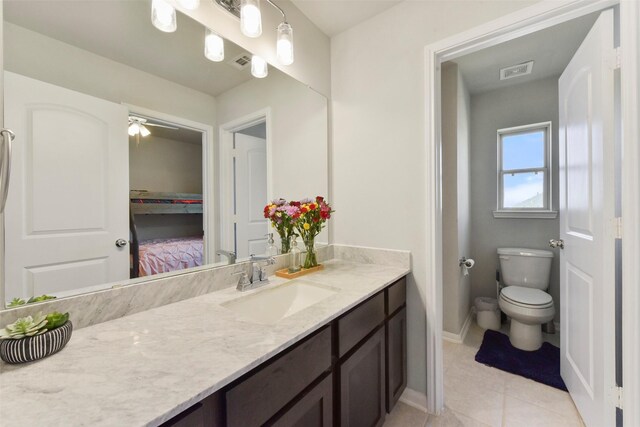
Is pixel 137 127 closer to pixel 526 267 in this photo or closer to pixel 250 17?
pixel 250 17

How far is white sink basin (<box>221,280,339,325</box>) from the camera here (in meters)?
1.17

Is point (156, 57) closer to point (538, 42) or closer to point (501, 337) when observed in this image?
point (538, 42)

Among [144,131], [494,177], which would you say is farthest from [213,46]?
[494,177]

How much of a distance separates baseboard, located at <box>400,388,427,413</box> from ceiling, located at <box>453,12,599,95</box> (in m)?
2.56

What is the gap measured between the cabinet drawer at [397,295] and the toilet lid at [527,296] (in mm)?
1206

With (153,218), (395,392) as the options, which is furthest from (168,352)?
(395,392)

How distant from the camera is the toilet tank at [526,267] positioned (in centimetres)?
245

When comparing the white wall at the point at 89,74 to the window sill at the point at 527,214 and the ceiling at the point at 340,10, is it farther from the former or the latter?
the window sill at the point at 527,214

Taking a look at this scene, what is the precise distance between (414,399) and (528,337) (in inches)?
48.8

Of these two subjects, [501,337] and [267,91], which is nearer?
[267,91]

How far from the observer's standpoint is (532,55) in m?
2.21

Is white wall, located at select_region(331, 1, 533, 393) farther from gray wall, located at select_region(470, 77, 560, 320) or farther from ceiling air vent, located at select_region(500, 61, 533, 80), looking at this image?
gray wall, located at select_region(470, 77, 560, 320)

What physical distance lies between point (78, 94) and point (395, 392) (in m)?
1.94

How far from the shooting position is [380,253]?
170 centimetres
